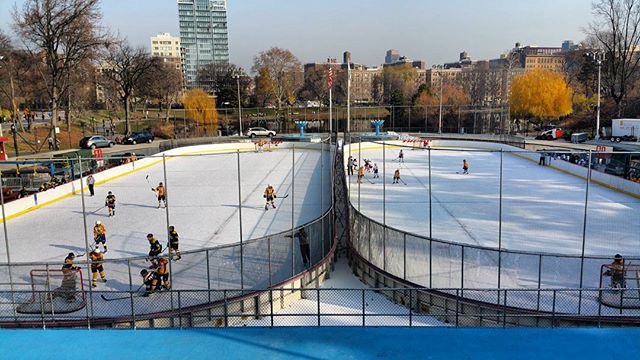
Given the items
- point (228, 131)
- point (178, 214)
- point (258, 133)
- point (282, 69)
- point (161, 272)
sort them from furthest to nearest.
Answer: point (282, 69), point (228, 131), point (258, 133), point (178, 214), point (161, 272)

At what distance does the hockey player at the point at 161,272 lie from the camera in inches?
425

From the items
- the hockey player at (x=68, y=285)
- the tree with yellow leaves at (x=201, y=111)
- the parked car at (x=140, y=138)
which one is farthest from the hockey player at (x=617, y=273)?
the tree with yellow leaves at (x=201, y=111)

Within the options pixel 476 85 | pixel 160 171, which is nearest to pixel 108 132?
pixel 160 171

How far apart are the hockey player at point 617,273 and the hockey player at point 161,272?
9280 millimetres

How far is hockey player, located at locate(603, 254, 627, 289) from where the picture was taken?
10.4 meters

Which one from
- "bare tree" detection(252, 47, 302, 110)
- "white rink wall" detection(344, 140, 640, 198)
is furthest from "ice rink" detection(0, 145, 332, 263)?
"bare tree" detection(252, 47, 302, 110)

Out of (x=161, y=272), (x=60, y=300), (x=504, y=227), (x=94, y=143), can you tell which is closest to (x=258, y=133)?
(x=94, y=143)

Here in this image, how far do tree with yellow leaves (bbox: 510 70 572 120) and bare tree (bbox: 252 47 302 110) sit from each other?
132 feet

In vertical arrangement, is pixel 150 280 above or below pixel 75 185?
below

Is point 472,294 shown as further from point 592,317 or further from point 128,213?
point 128,213

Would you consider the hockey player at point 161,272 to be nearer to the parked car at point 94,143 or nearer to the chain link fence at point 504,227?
the chain link fence at point 504,227

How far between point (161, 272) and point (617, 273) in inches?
375

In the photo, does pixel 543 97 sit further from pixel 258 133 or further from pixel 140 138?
pixel 140 138

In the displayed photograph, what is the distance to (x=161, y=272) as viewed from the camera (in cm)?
1088
